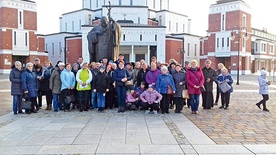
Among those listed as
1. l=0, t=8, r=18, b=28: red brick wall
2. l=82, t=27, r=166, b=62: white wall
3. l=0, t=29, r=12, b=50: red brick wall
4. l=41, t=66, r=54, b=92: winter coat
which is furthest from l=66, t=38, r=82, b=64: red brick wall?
l=41, t=66, r=54, b=92: winter coat

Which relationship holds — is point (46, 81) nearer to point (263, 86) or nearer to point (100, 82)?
point (100, 82)

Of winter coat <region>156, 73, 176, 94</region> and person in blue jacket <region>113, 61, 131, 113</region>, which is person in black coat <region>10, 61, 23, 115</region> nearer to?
person in blue jacket <region>113, 61, 131, 113</region>

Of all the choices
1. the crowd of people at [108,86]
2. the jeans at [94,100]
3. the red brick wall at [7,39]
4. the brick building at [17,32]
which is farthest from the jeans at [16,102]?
the red brick wall at [7,39]

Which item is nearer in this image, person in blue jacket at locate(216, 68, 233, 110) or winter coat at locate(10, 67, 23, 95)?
winter coat at locate(10, 67, 23, 95)

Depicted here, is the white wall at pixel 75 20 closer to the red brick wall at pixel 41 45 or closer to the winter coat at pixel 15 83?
the red brick wall at pixel 41 45

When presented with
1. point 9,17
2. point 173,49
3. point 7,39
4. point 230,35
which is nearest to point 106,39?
point 7,39

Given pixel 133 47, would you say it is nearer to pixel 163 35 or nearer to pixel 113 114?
pixel 163 35

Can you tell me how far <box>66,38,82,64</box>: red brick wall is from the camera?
55562 mm

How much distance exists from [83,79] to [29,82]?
6.28 ft

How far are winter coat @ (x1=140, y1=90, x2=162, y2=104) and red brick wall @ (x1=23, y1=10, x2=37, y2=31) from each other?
161ft

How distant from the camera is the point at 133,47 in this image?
53938 millimetres

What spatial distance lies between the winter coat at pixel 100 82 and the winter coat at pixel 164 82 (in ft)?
6.41

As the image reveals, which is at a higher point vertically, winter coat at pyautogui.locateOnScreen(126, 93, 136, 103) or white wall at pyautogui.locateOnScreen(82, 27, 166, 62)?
white wall at pyautogui.locateOnScreen(82, 27, 166, 62)

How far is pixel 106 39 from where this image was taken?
1163cm
